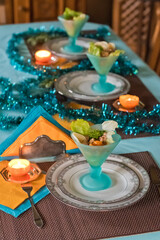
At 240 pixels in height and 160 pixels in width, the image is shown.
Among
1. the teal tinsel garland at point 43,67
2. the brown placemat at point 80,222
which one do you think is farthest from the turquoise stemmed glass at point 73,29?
the brown placemat at point 80,222

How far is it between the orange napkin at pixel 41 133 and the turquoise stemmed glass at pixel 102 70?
0.38 meters

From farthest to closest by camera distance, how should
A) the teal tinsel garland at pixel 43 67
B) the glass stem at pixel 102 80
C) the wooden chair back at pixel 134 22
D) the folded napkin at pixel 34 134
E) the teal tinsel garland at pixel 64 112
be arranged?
the wooden chair back at pixel 134 22 < the teal tinsel garland at pixel 43 67 < the glass stem at pixel 102 80 < the teal tinsel garland at pixel 64 112 < the folded napkin at pixel 34 134

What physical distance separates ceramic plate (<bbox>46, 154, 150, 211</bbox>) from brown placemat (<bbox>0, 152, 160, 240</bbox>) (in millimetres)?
33

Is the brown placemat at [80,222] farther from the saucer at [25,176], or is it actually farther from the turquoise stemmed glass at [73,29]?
the turquoise stemmed glass at [73,29]

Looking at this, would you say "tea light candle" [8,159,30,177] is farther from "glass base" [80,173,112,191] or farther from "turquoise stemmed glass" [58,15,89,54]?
"turquoise stemmed glass" [58,15,89,54]

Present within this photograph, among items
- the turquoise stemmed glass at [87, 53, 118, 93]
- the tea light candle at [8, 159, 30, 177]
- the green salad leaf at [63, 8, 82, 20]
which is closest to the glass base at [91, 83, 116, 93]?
the turquoise stemmed glass at [87, 53, 118, 93]

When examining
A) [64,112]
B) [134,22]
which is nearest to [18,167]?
[64,112]

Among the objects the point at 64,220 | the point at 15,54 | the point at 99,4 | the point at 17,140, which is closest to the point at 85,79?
the point at 15,54

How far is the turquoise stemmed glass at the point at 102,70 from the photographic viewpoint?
1.41 m

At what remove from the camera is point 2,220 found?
870mm

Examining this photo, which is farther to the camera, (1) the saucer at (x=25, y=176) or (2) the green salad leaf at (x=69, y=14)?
(2) the green salad leaf at (x=69, y=14)

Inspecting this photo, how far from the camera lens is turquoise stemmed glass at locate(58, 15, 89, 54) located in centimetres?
179

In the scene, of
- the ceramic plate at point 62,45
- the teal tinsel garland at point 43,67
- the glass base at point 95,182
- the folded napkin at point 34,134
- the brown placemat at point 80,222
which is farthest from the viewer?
the ceramic plate at point 62,45

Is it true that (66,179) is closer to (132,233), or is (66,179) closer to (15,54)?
(132,233)
